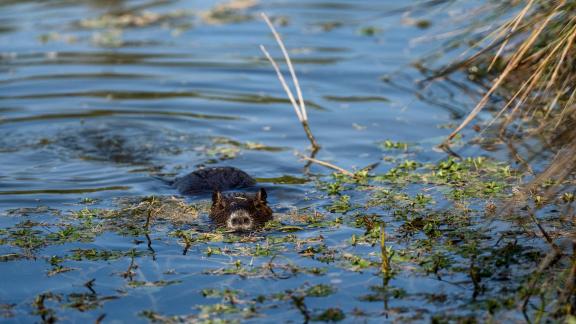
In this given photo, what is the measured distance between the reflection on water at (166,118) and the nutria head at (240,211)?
0.36m

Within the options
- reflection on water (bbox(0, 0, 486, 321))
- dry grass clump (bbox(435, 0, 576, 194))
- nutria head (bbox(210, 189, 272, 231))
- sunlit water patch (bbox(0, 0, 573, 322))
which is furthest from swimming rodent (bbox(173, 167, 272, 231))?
dry grass clump (bbox(435, 0, 576, 194))

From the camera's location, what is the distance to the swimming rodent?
7453 millimetres

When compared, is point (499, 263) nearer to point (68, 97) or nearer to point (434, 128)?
point (434, 128)

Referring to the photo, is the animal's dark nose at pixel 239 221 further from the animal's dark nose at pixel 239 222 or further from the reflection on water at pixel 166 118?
the reflection on water at pixel 166 118

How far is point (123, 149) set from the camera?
34.0 feet

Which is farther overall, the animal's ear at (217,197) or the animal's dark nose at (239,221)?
the animal's ear at (217,197)

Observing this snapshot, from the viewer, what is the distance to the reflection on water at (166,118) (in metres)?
6.25

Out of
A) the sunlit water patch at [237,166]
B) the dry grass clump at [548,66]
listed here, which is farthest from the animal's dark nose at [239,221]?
the dry grass clump at [548,66]

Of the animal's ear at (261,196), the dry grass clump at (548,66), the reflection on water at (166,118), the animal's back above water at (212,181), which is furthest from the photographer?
the animal's back above water at (212,181)

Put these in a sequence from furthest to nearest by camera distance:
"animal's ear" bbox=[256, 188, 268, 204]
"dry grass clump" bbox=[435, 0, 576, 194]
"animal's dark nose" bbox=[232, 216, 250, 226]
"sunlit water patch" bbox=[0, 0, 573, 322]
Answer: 1. "animal's ear" bbox=[256, 188, 268, 204]
2. "animal's dark nose" bbox=[232, 216, 250, 226]
3. "sunlit water patch" bbox=[0, 0, 573, 322]
4. "dry grass clump" bbox=[435, 0, 576, 194]

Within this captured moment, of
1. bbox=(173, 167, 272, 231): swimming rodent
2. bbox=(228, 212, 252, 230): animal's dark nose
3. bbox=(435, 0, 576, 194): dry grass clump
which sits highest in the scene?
bbox=(435, 0, 576, 194): dry grass clump

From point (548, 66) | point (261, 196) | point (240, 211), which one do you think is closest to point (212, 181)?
point (261, 196)

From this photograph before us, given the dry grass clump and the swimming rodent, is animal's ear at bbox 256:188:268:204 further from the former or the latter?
the dry grass clump

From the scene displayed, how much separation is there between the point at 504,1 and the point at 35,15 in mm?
10779
